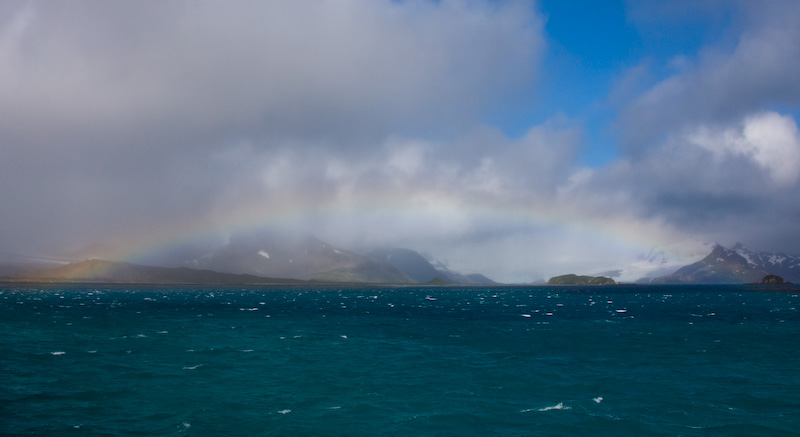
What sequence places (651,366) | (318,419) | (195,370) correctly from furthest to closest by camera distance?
(651,366), (195,370), (318,419)

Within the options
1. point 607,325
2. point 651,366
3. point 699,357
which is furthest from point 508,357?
point 607,325

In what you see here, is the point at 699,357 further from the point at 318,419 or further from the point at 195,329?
the point at 195,329

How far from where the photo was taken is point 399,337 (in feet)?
246

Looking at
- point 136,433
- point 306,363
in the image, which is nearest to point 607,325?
point 306,363

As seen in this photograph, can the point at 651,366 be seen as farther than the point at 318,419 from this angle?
Yes

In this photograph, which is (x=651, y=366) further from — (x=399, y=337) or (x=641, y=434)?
(x=399, y=337)

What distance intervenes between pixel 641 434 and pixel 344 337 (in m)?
Result: 49.3

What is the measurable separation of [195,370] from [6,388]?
1409 cm

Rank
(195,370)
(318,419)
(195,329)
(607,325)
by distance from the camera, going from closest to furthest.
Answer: (318,419) < (195,370) < (195,329) < (607,325)

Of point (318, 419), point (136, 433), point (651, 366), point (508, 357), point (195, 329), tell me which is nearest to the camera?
point (136, 433)

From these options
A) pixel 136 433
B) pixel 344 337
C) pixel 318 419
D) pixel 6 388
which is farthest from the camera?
pixel 344 337

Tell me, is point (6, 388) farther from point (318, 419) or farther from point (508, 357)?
point (508, 357)

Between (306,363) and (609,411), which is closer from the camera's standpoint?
(609,411)

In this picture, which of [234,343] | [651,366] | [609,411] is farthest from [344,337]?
[609,411]
